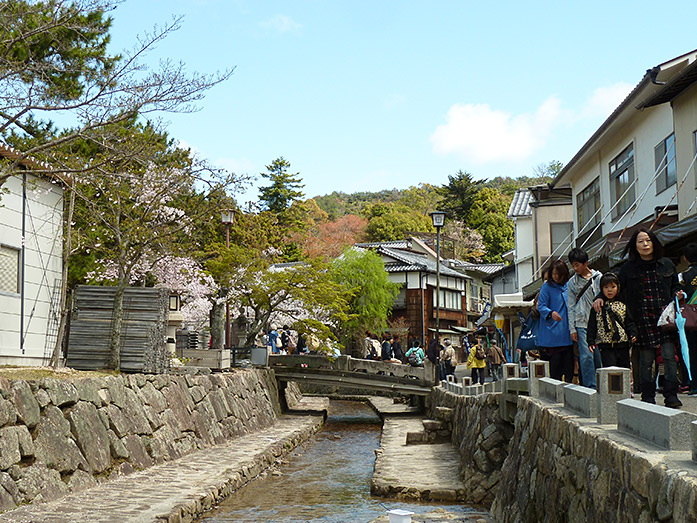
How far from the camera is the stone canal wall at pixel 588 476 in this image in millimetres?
3689

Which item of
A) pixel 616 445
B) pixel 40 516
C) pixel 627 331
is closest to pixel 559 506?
pixel 616 445

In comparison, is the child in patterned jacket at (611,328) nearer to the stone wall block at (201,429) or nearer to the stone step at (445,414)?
the stone wall block at (201,429)

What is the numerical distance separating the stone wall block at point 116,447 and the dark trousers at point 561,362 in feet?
23.2

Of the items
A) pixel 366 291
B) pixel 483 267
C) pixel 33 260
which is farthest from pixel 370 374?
pixel 483 267

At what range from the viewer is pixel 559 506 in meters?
5.97

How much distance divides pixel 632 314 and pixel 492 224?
2325 inches

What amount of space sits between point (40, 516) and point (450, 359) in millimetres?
22471

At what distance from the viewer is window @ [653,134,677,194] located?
16312 millimetres

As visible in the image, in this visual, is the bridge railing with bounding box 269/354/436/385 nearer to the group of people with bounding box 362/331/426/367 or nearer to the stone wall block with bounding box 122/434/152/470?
the group of people with bounding box 362/331/426/367

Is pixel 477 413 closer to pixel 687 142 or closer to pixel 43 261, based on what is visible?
pixel 687 142

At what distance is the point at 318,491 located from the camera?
14414 mm

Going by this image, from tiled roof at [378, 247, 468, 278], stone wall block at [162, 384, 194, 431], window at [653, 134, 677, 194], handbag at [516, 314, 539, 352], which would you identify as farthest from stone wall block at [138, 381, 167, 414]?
tiled roof at [378, 247, 468, 278]

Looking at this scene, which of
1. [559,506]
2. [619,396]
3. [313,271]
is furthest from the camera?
[313,271]

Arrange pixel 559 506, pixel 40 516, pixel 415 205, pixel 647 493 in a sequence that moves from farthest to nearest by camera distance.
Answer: pixel 415 205
pixel 40 516
pixel 559 506
pixel 647 493
